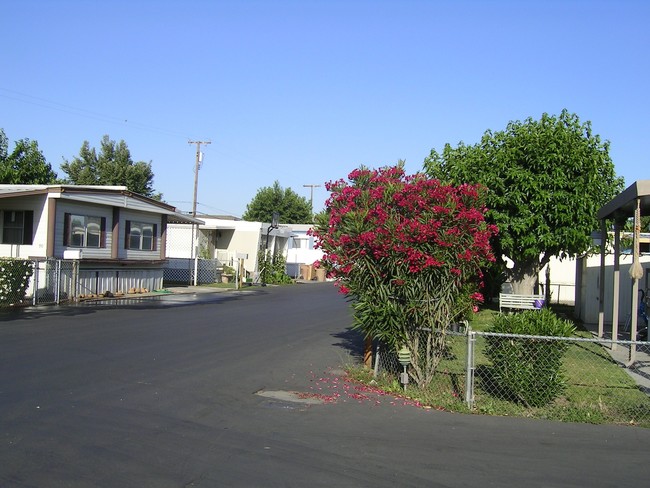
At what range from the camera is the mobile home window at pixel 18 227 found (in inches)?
859

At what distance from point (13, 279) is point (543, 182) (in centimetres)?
1513

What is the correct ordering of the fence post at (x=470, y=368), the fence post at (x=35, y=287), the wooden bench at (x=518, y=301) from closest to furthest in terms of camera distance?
the fence post at (x=470, y=368), the wooden bench at (x=518, y=301), the fence post at (x=35, y=287)

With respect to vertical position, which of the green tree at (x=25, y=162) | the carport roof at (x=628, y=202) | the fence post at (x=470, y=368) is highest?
the green tree at (x=25, y=162)

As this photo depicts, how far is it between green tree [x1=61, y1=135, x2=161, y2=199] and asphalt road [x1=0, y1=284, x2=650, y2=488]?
131ft

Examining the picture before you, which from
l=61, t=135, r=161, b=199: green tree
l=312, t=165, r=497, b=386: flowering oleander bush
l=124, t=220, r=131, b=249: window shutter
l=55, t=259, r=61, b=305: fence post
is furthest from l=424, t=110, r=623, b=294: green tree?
l=61, t=135, r=161, b=199: green tree

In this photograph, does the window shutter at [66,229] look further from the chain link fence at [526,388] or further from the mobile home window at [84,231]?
the chain link fence at [526,388]

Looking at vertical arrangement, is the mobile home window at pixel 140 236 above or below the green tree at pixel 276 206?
below

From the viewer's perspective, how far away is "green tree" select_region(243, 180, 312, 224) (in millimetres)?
67188

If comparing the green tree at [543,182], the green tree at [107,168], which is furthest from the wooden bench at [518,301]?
the green tree at [107,168]

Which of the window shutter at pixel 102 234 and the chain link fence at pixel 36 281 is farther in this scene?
the window shutter at pixel 102 234

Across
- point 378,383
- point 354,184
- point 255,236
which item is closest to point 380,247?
point 354,184

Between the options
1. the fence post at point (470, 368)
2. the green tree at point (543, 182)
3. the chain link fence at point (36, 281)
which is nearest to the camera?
the fence post at point (470, 368)

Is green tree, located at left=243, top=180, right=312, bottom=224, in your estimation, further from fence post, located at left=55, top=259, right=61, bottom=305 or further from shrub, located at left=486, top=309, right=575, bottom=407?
shrub, located at left=486, top=309, right=575, bottom=407

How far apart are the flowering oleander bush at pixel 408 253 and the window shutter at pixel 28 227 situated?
1557 cm
